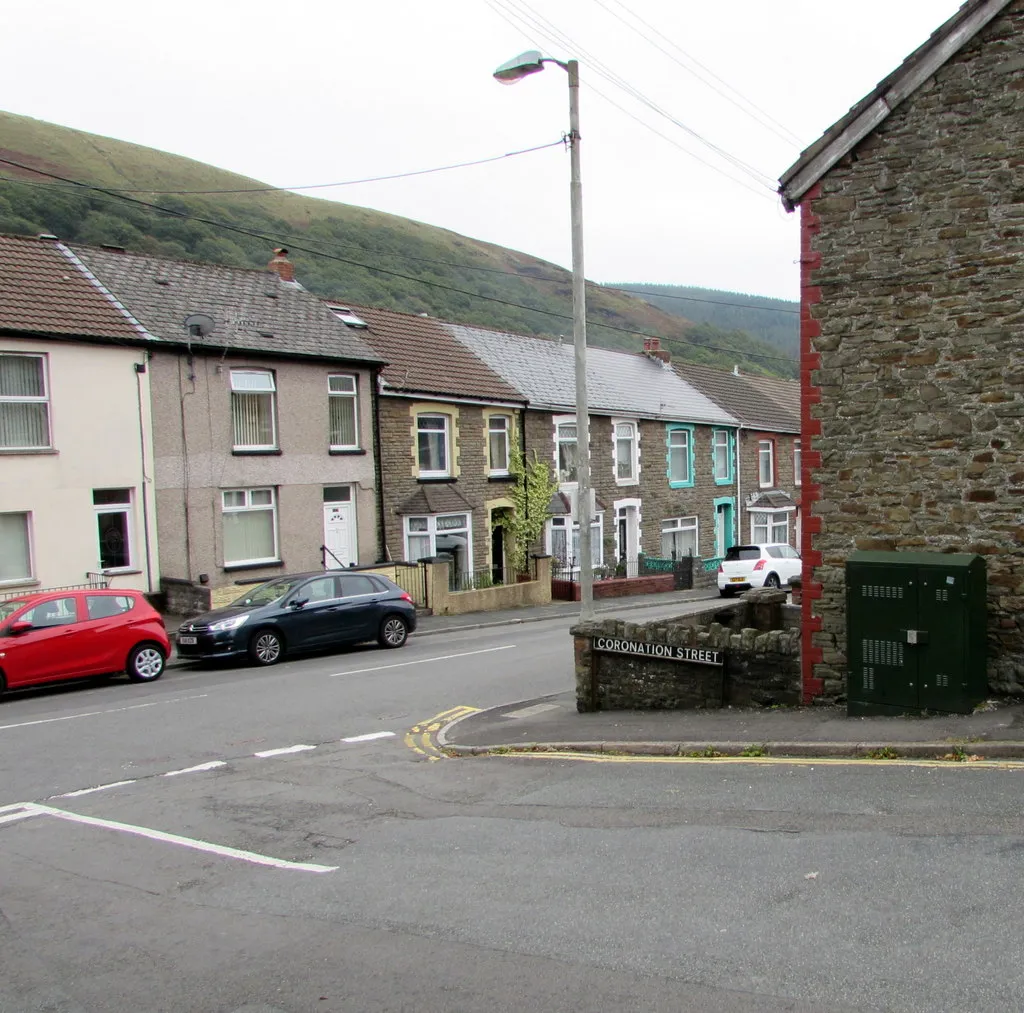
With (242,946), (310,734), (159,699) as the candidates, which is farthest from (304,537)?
(242,946)

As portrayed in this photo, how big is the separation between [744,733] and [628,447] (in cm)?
2715

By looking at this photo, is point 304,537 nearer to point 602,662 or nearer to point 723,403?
point 602,662

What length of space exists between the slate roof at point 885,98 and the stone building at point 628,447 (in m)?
21.8

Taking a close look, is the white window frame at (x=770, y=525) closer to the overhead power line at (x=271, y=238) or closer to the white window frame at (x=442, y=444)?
the overhead power line at (x=271, y=238)

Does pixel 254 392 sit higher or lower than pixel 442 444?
higher

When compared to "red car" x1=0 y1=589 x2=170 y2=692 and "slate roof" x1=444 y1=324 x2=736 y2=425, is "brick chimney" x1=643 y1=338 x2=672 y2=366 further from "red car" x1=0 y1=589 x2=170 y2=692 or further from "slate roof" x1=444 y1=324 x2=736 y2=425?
"red car" x1=0 y1=589 x2=170 y2=692

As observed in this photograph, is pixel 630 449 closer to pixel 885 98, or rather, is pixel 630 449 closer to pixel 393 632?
pixel 393 632

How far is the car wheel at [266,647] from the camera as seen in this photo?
61.4 ft

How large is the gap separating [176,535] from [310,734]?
11988 millimetres

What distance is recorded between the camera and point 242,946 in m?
5.64

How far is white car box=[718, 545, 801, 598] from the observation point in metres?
32.2

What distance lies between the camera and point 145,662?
1722 cm

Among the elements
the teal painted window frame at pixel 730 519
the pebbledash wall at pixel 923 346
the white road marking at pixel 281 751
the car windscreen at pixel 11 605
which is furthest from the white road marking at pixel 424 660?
the teal painted window frame at pixel 730 519

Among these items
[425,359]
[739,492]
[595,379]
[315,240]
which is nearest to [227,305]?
[425,359]
